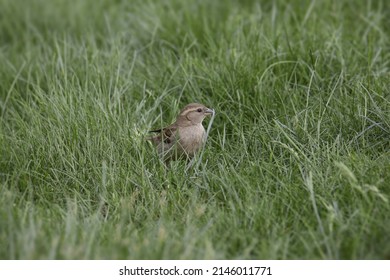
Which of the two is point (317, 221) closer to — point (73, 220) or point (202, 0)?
point (73, 220)

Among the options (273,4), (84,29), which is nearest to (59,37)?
(84,29)

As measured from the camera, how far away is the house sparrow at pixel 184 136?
6.71 meters

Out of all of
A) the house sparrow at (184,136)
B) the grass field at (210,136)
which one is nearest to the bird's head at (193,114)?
the house sparrow at (184,136)

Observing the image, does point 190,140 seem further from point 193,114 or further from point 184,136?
point 193,114

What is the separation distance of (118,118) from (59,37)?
9.79ft

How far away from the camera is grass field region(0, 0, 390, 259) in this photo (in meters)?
5.08

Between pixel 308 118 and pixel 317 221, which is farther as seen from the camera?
pixel 308 118

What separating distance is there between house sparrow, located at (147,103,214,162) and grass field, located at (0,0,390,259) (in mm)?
153

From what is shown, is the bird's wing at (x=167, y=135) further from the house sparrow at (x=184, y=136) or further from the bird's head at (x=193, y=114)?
the bird's head at (x=193, y=114)

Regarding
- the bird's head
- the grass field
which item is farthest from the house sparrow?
the grass field

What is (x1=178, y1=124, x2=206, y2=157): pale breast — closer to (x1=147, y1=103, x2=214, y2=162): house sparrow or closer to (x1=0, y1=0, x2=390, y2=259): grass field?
(x1=147, y1=103, x2=214, y2=162): house sparrow

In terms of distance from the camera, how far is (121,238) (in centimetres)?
508

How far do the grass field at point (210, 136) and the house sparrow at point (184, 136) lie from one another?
0.50 ft

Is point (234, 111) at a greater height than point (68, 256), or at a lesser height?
lesser
